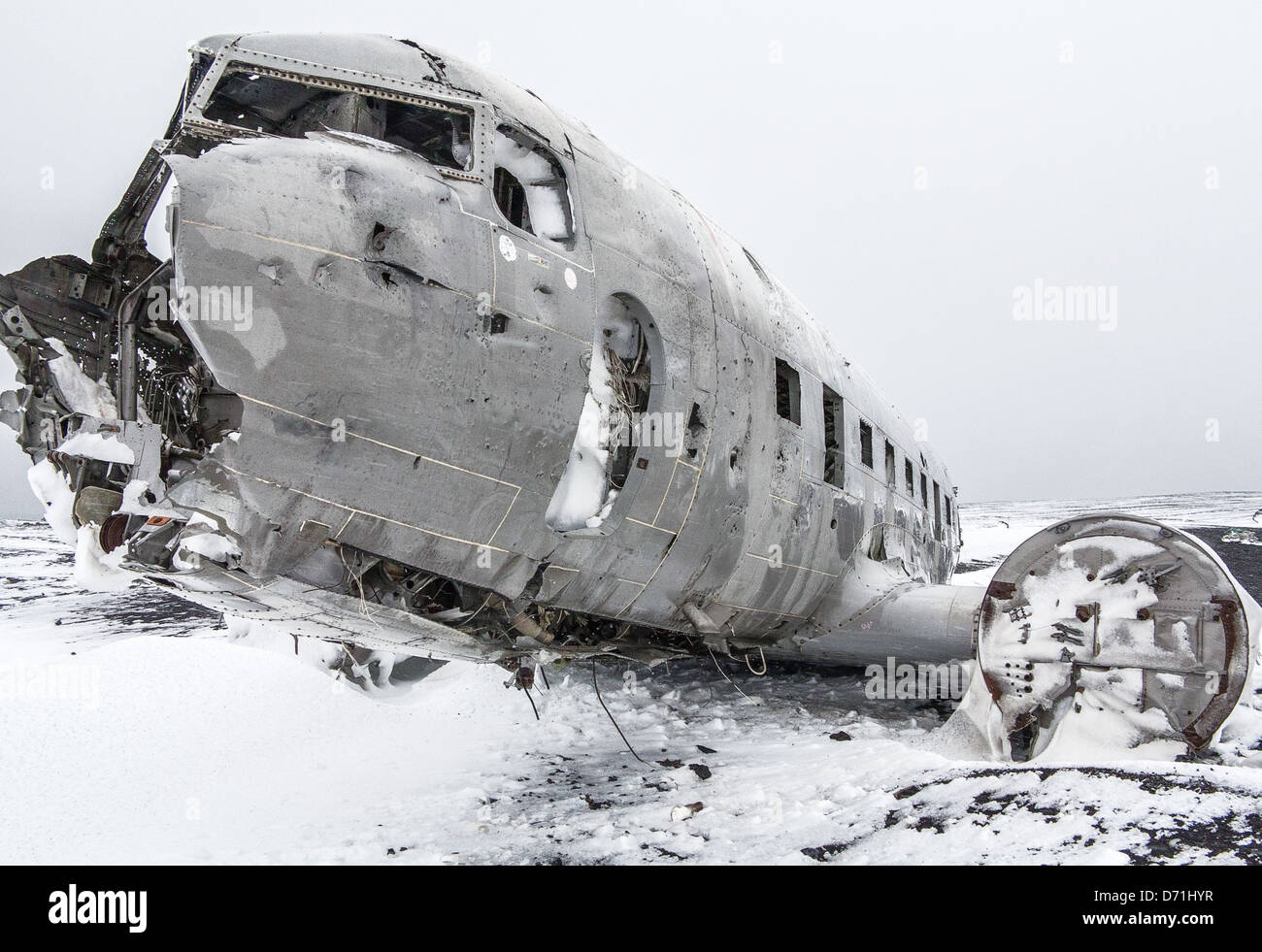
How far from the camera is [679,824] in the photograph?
5637mm

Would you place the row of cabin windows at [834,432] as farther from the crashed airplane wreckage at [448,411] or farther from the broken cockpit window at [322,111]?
the broken cockpit window at [322,111]

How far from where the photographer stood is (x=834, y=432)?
9.23 metres

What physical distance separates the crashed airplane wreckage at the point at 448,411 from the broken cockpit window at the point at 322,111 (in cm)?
2

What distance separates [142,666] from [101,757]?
251 centimetres

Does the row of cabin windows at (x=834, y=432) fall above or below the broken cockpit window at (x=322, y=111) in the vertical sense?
below

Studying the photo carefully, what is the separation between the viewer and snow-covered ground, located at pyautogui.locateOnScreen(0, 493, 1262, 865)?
4887mm

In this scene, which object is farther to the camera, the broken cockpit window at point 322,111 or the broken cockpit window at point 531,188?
the broken cockpit window at point 531,188

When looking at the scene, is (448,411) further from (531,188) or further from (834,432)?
(834,432)

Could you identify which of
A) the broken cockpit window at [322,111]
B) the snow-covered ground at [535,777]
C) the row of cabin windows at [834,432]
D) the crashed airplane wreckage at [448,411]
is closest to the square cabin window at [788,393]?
the row of cabin windows at [834,432]

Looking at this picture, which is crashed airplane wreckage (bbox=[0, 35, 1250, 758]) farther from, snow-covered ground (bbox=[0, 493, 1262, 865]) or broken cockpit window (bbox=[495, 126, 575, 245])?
snow-covered ground (bbox=[0, 493, 1262, 865])

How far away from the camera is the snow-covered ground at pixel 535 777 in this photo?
489cm

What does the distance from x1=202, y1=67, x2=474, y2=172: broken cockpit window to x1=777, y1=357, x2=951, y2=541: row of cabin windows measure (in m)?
3.90
